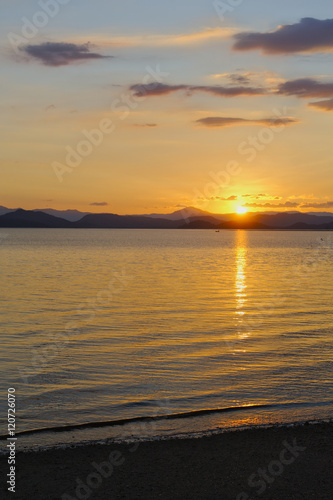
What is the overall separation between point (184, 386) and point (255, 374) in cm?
323

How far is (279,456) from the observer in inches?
475

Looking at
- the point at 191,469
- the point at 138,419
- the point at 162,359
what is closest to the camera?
the point at 191,469

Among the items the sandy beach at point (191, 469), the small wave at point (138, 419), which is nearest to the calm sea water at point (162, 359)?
the small wave at point (138, 419)

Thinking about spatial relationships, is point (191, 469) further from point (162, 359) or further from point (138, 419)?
point (162, 359)

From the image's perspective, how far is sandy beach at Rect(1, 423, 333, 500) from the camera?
10.2 meters

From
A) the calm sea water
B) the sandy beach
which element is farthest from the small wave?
the sandy beach

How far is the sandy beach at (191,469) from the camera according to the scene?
401 inches

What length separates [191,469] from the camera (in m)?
11.3

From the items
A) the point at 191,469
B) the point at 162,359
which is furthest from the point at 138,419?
the point at 162,359

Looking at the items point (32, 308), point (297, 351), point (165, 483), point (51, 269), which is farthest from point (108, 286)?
point (165, 483)

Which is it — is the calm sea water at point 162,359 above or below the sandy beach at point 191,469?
below

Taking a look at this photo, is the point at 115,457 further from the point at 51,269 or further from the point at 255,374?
the point at 51,269

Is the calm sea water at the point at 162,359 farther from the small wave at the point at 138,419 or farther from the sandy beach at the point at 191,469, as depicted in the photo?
the sandy beach at the point at 191,469

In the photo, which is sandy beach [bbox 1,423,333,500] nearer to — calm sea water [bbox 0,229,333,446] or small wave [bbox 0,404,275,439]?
calm sea water [bbox 0,229,333,446]
